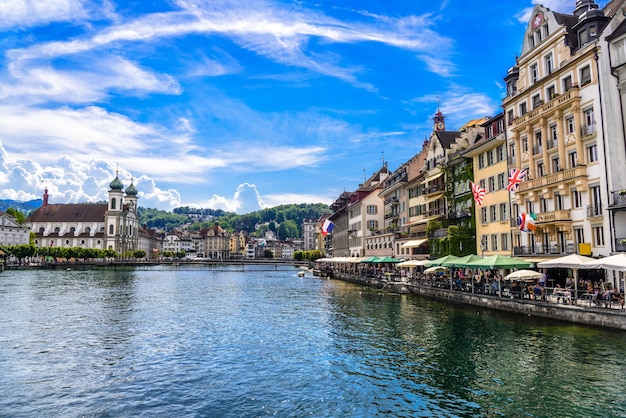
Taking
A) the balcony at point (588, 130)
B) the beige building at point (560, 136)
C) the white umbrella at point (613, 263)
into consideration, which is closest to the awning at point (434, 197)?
the beige building at point (560, 136)

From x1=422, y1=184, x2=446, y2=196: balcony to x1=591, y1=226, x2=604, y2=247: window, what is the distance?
85.6ft

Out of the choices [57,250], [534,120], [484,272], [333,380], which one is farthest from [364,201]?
[57,250]

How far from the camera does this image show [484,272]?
50.5 m

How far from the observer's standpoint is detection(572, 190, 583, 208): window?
124 feet

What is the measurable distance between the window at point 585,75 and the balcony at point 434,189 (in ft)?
83.1

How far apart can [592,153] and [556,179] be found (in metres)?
3.63

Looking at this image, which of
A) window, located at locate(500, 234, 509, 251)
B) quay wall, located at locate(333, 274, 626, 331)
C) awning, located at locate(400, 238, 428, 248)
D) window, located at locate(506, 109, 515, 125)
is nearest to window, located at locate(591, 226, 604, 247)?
quay wall, located at locate(333, 274, 626, 331)

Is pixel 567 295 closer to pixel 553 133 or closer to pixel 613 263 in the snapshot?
pixel 613 263

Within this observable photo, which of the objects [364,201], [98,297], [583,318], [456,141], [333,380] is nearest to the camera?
[333,380]

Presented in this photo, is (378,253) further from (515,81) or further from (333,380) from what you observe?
(333,380)

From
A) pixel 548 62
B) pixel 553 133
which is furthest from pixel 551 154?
pixel 548 62

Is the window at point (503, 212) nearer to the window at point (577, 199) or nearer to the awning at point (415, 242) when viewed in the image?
the window at point (577, 199)

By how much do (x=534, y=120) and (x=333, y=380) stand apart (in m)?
33.6

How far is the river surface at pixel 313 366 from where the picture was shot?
16422 millimetres
